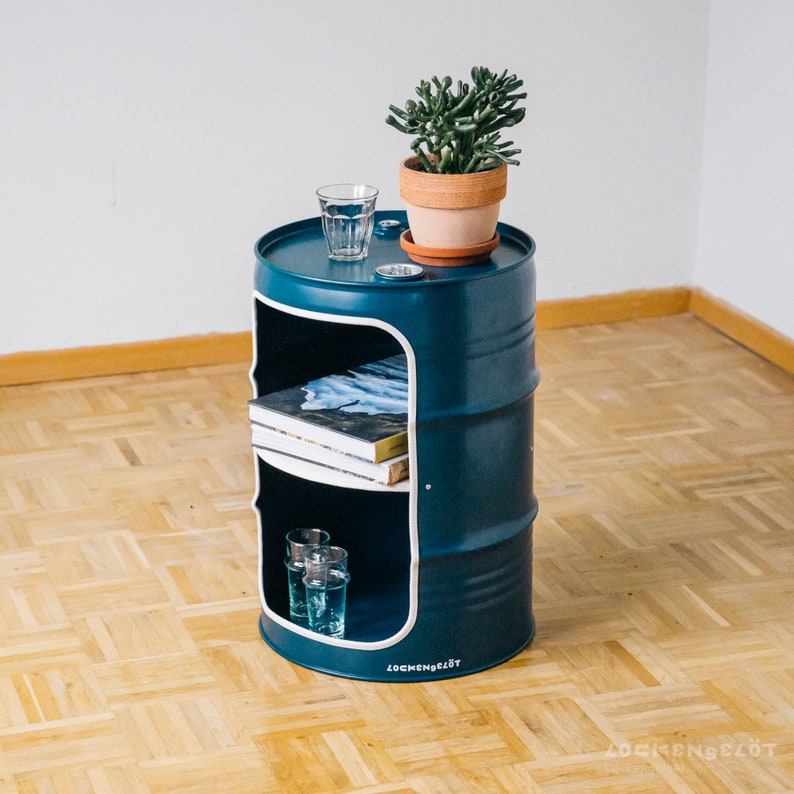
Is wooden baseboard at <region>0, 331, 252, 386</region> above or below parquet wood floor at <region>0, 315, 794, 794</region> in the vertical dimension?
above

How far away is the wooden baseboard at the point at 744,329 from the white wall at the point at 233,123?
0.54 meters

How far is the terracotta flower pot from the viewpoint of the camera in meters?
2.57

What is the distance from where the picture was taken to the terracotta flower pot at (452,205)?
8.43 feet

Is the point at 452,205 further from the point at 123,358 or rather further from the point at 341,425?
the point at 123,358

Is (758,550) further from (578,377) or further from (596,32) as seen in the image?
(596,32)

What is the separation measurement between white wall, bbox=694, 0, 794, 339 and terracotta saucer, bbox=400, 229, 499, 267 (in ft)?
6.95

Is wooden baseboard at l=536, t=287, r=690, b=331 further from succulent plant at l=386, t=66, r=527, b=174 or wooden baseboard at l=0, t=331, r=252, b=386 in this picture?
succulent plant at l=386, t=66, r=527, b=174

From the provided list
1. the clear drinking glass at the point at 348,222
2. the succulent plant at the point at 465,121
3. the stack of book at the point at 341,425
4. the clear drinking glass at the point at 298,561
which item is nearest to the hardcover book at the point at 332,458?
the stack of book at the point at 341,425

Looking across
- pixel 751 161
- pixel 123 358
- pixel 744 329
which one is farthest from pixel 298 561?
pixel 751 161

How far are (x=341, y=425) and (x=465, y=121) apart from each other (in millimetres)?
607

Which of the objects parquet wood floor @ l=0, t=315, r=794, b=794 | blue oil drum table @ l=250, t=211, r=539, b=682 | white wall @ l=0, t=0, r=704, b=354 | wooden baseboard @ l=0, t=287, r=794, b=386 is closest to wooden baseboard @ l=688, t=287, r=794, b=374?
wooden baseboard @ l=0, t=287, r=794, b=386

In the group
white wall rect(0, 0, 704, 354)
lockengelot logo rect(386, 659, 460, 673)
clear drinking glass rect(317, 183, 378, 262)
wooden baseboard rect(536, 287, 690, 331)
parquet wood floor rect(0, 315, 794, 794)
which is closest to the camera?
parquet wood floor rect(0, 315, 794, 794)

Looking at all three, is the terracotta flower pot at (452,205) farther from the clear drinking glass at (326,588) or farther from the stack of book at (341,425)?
the clear drinking glass at (326,588)

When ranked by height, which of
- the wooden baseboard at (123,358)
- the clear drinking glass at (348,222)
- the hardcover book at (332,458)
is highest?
the clear drinking glass at (348,222)
